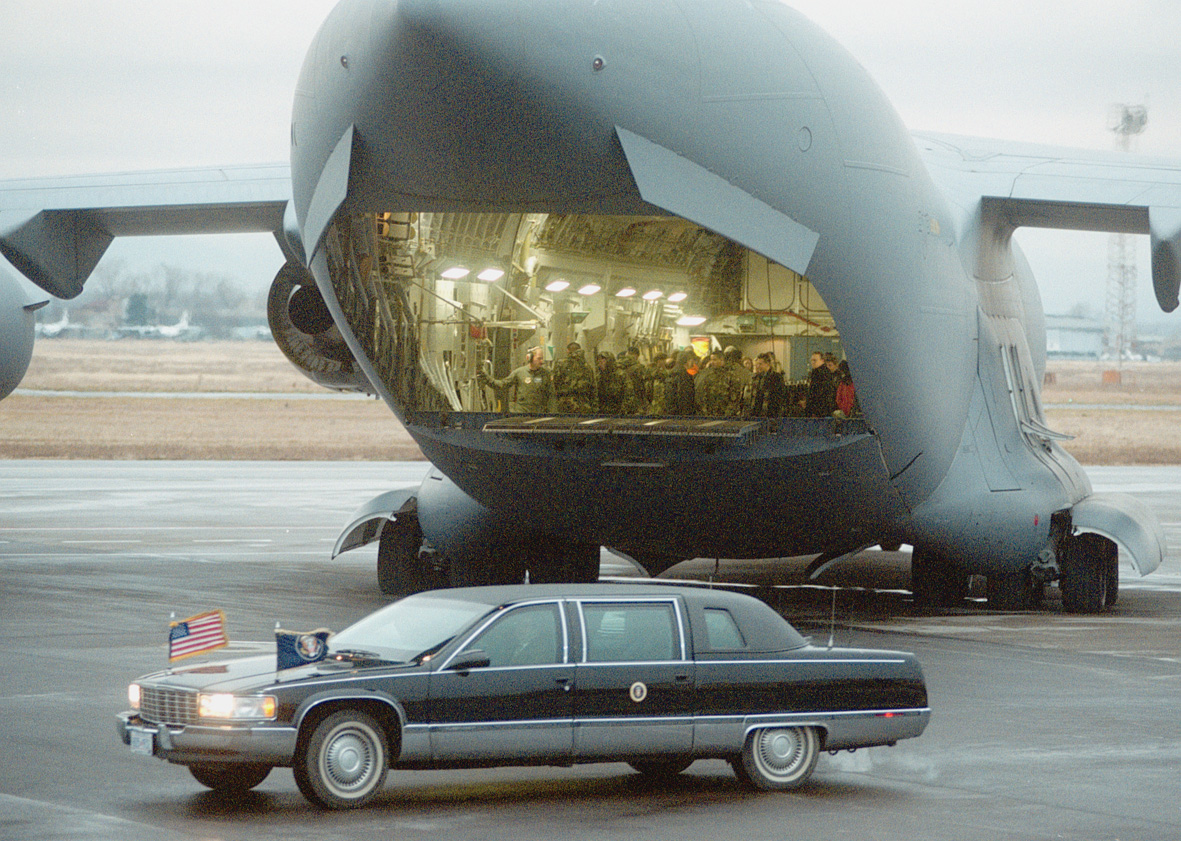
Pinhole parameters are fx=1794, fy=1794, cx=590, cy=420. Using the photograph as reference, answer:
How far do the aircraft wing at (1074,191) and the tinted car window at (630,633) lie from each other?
966cm

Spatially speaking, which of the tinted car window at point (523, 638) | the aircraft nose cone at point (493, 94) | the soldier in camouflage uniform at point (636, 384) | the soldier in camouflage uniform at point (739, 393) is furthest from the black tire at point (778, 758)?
the soldier in camouflage uniform at point (636, 384)

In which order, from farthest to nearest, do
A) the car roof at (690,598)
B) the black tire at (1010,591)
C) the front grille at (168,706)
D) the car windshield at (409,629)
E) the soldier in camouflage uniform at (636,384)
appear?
the black tire at (1010,591) < the soldier in camouflage uniform at (636,384) < the car roof at (690,598) < the car windshield at (409,629) < the front grille at (168,706)

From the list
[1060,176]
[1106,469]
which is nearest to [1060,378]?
[1106,469]

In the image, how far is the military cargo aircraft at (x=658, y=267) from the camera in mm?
15320

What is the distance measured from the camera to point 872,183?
17.3m

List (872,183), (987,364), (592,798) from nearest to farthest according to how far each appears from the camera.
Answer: (592,798)
(872,183)
(987,364)

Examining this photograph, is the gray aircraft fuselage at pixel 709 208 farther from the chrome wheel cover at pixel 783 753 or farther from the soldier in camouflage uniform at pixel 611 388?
the chrome wheel cover at pixel 783 753

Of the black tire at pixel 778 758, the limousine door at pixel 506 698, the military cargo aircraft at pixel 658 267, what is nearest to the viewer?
the limousine door at pixel 506 698

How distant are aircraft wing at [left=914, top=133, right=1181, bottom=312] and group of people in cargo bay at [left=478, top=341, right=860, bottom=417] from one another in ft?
12.2

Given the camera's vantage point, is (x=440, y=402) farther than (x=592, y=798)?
Yes

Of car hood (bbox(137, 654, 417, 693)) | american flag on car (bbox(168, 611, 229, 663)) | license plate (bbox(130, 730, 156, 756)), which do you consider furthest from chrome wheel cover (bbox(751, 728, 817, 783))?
license plate (bbox(130, 730, 156, 756))

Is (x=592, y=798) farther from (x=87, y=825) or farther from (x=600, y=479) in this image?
(x=600, y=479)

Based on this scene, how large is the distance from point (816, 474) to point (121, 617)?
773cm

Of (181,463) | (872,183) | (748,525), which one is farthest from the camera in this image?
(181,463)
